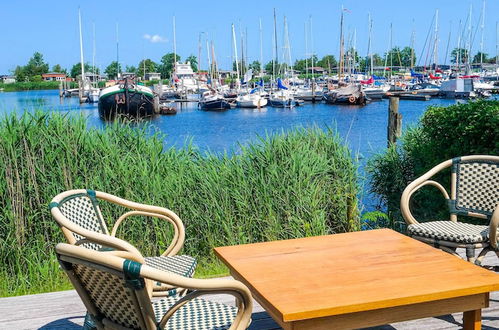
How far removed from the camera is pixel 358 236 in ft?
10.4

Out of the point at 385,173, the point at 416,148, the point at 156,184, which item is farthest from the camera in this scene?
the point at 385,173

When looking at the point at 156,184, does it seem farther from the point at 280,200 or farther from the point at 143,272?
the point at 143,272

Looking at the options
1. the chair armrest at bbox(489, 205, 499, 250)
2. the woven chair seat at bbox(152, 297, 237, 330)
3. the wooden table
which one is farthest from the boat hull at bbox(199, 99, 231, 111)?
the woven chair seat at bbox(152, 297, 237, 330)

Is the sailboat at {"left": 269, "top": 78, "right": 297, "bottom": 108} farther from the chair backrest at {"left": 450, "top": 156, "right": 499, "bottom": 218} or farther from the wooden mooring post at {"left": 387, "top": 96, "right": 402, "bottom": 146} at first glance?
the chair backrest at {"left": 450, "top": 156, "right": 499, "bottom": 218}

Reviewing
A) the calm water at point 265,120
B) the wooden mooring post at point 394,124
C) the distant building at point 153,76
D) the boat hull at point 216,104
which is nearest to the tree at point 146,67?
the distant building at point 153,76

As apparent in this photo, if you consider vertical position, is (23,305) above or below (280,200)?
below

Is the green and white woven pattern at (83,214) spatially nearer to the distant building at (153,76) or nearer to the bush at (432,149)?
the bush at (432,149)

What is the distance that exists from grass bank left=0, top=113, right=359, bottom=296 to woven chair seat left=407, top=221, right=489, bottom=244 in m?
1.46

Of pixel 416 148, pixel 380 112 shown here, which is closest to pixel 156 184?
pixel 416 148

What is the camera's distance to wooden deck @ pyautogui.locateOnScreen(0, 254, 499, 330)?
311cm

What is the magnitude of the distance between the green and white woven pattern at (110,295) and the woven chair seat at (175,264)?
775 millimetres

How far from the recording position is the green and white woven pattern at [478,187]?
400cm

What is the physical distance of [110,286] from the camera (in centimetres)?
196

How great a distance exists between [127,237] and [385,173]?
324 centimetres
